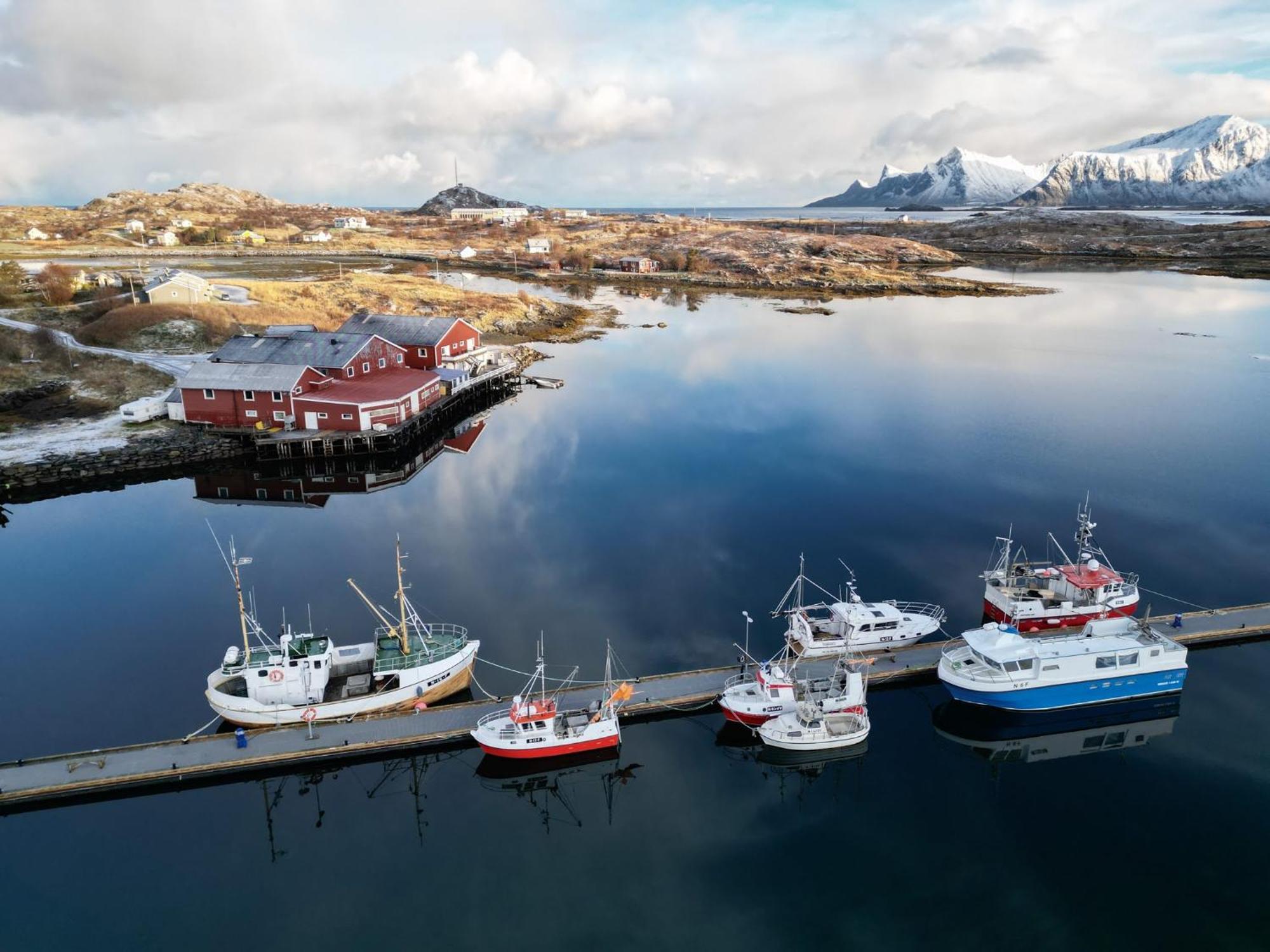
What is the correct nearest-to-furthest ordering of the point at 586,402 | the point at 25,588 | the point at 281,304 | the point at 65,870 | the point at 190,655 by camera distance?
the point at 65,870
the point at 190,655
the point at 25,588
the point at 586,402
the point at 281,304

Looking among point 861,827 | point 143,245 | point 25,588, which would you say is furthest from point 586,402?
point 143,245

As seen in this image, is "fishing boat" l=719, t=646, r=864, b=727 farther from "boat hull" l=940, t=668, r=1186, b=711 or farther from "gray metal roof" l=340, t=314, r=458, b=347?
"gray metal roof" l=340, t=314, r=458, b=347

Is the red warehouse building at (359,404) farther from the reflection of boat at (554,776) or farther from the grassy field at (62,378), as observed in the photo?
the reflection of boat at (554,776)

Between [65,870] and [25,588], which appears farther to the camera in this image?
[25,588]

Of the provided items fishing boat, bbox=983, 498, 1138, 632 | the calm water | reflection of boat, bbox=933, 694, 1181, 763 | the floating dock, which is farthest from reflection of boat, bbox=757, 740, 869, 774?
fishing boat, bbox=983, 498, 1138, 632

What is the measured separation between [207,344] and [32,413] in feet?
66.4

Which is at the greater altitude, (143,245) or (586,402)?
(143,245)

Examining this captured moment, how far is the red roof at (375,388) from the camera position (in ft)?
193

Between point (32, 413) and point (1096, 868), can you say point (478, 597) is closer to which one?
point (1096, 868)

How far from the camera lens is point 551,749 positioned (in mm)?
26766

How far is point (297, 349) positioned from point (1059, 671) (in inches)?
2226

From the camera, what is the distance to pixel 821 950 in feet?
66.5

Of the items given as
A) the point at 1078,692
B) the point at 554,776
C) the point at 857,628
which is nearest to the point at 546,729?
the point at 554,776

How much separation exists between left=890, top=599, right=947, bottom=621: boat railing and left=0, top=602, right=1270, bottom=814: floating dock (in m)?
2.28
